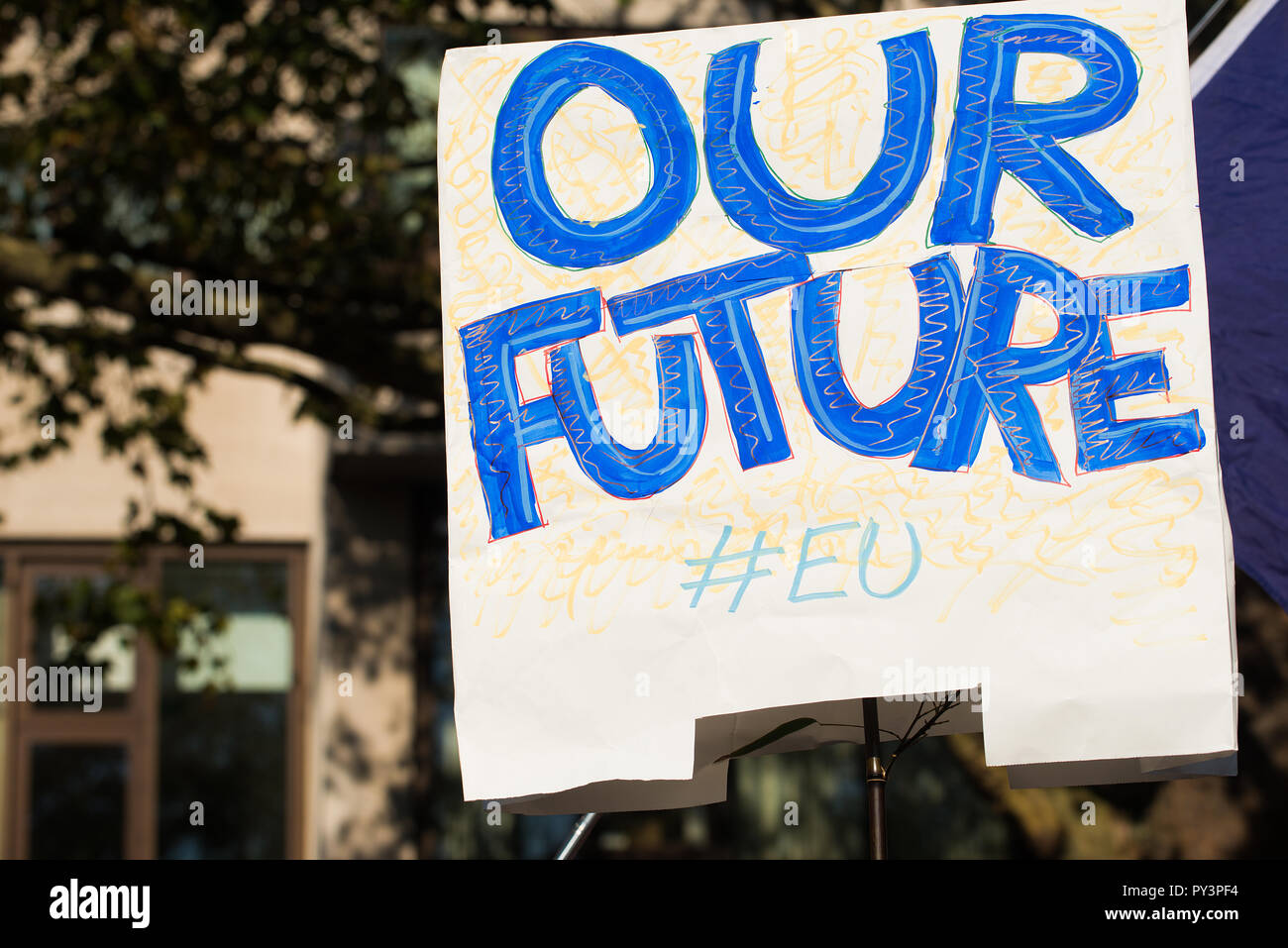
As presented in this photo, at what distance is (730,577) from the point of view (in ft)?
6.85

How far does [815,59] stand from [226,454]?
6.20m

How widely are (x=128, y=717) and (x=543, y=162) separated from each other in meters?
6.26

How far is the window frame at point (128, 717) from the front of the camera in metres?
7.65

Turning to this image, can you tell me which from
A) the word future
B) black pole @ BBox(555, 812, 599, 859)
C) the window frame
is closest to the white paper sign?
the word future

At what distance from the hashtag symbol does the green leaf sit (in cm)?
53
